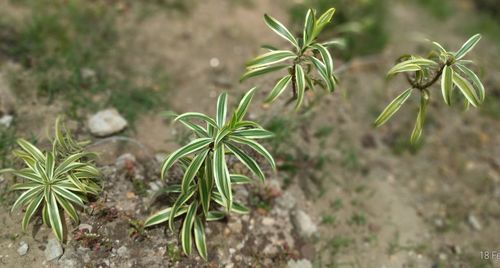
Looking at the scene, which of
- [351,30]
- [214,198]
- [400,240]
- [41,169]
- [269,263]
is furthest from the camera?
[351,30]

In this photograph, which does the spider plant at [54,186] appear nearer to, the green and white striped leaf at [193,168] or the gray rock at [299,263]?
the green and white striped leaf at [193,168]

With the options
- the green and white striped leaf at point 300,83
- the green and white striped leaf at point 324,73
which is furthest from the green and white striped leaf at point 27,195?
the green and white striped leaf at point 324,73

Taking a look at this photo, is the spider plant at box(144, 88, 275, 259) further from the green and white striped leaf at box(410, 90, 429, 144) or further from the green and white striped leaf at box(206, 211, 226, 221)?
the green and white striped leaf at box(410, 90, 429, 144)

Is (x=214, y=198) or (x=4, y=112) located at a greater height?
(x=214, y=198)

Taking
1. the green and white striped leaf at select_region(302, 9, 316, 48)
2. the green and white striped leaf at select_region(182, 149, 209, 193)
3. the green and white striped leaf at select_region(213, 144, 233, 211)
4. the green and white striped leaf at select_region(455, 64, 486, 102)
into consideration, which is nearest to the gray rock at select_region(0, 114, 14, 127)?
the green and white striped leaf at select_region(182, 149, 209, 193)

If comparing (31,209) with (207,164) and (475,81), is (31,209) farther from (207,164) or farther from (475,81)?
(475,81)

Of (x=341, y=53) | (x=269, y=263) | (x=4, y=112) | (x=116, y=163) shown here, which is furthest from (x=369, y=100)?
(x=4, y=112)

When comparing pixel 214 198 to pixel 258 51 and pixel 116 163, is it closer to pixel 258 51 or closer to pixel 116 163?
pixel 116 163
